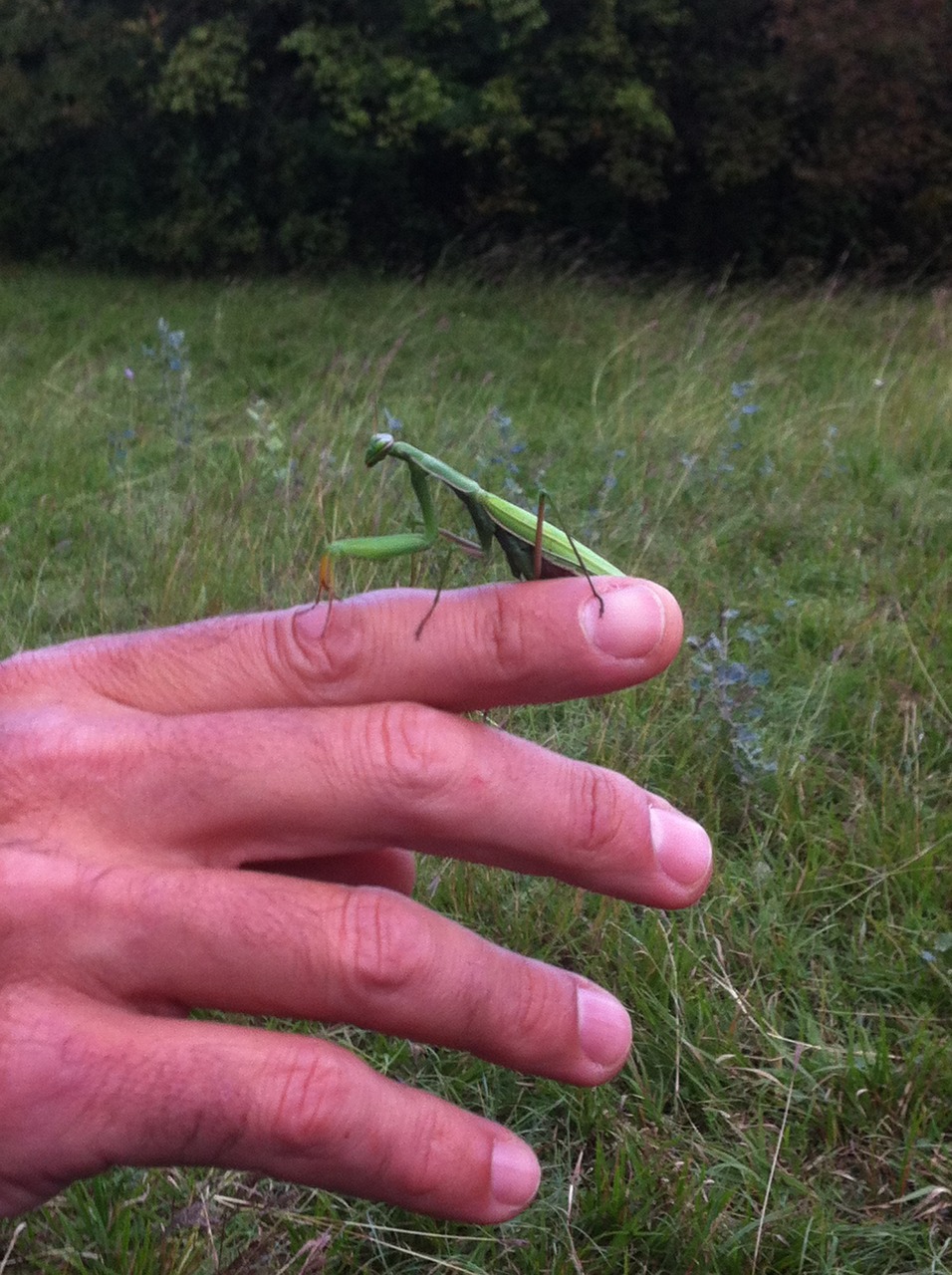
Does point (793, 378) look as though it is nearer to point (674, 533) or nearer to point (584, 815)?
point (674, 533)

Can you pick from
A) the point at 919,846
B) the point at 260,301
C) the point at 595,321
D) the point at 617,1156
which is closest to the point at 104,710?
the point at 617,1156

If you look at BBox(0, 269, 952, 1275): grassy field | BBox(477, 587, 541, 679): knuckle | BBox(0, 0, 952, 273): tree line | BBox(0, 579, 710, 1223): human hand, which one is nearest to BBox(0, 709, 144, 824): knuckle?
BBox(0, 579, 710, 1223): human hand

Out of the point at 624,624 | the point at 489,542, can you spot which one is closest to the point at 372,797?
the point at 624,624

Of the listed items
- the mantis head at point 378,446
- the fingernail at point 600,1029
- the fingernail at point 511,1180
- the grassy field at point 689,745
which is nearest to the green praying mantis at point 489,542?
the mantis head at point 378,446

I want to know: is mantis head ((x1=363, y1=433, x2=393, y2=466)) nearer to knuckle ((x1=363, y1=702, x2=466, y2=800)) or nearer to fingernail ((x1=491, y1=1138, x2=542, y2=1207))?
knuckle ((x1=363, y1=702, x2=466, y2=800))

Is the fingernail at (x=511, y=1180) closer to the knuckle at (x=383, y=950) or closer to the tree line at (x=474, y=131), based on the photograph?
the knuckle at (x=383, y=950)

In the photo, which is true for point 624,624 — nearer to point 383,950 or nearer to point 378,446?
point 383,950

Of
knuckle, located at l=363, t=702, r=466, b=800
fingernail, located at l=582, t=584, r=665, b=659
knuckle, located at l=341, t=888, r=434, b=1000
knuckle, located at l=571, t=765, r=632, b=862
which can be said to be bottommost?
knuckle, located at l=341, t=888, r=434, b=1000
